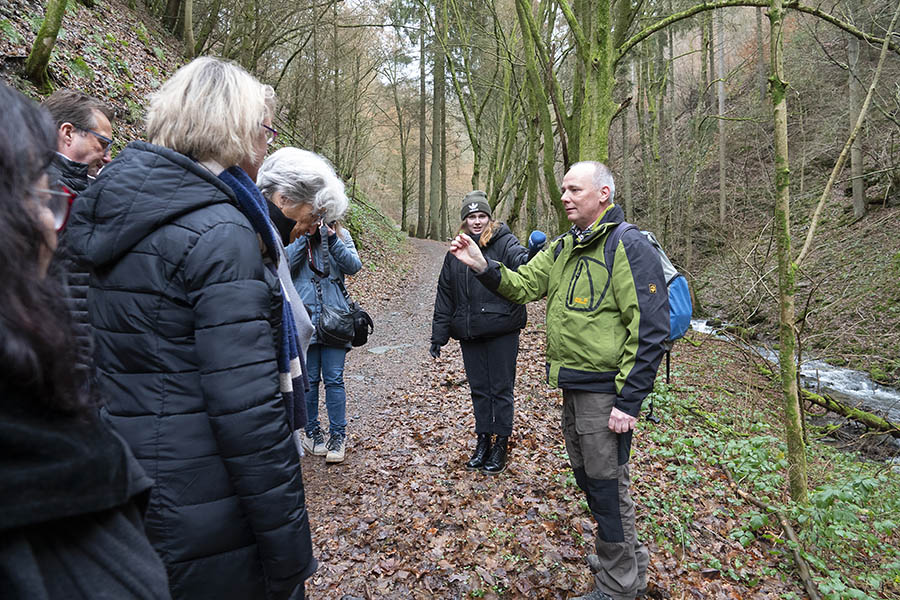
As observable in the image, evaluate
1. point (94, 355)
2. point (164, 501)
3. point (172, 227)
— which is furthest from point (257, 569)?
point (172, 227)

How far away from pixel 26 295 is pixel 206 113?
1.10 meters

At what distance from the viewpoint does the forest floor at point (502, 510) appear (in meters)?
3.21

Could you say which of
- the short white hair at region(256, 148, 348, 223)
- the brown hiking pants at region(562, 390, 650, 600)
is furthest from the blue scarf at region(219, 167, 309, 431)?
the brown hiking pants at region(562, 390, 650, 600)

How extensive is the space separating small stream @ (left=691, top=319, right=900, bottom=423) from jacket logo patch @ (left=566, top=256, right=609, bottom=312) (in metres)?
5.86

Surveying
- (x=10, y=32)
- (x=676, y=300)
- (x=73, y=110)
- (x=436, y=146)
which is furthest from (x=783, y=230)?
(x=436, y=146)

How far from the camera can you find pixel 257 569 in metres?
1.58

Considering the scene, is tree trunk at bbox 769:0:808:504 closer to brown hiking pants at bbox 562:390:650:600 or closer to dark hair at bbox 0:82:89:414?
brown hiking pants at bbox 562:390:650:600

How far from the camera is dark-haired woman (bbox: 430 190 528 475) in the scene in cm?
413

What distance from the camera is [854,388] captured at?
8.65 meters

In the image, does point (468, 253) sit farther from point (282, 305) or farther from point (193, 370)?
point (193, 370)

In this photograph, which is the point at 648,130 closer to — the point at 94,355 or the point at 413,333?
the point at 413,333

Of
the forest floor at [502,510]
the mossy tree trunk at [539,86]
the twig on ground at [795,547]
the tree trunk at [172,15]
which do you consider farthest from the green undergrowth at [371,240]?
the twig on ground at [795,547]

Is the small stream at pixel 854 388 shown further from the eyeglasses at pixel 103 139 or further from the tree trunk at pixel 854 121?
the eyeglasses at pixel 103 139

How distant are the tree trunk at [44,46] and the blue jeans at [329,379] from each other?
5419 millimetres
